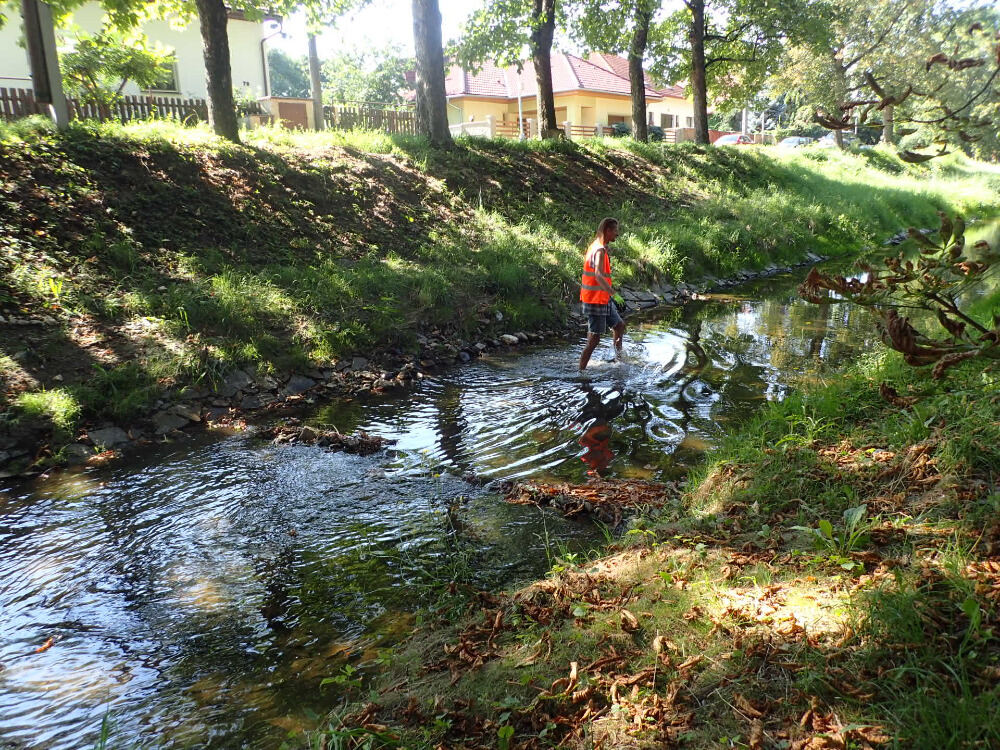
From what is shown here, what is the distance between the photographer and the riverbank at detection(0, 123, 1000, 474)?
8.10 metres

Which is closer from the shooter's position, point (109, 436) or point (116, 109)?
point (109, 436)

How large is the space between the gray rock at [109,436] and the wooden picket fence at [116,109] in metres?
8.94

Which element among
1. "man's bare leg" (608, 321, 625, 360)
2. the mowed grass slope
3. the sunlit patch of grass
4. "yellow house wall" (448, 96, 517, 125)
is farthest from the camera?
"yellow house wall" (448, 96, 517, 125)

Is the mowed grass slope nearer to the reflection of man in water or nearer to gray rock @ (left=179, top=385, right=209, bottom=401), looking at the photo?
gray rock @ (left=179, top=385, right=209, bottom=401)

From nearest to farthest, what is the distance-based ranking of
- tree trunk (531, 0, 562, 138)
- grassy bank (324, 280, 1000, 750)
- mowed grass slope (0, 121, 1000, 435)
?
1. grassy bank (324, 280, 1000, 750)
2. mowed grass slope (0, 121, 1000, 435)
3. tree trunk (531, 0, 562, 138)

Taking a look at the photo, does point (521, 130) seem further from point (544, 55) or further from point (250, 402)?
point (250, 402)

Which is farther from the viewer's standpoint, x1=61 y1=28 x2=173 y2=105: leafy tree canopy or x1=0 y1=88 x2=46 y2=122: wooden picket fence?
x1=61 y1=28 x2=173 y2=105: leafy tree canopy

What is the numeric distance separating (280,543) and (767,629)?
12.0 feet

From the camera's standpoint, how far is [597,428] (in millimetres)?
7840

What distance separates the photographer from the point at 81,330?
8.52 meters

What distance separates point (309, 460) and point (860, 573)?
5.15 meters

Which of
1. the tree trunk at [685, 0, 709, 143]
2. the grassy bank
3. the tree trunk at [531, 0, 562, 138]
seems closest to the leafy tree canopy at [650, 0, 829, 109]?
the tree trunk at [685, 0, 709, 143]

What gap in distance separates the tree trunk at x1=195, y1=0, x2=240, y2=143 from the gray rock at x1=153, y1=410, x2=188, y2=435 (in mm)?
8587

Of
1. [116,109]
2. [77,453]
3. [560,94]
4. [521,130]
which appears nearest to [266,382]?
[77,453]
